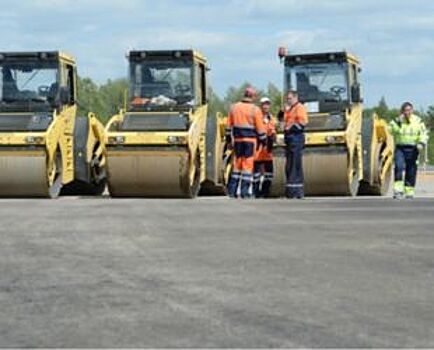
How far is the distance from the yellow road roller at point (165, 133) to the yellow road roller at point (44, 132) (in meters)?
1.11

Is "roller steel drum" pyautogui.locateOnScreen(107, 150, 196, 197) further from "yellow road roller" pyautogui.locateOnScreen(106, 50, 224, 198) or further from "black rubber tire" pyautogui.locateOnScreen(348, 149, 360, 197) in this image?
"black rubber tire" pyautogui.locateOnScreen(348, 149, 360, 197)

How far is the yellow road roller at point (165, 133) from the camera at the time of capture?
19797 millimetres

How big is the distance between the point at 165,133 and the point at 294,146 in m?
2.32

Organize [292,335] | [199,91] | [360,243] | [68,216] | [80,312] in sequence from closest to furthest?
[292,335]
[80,312]
[360,243]
[68,216]
[199,91]

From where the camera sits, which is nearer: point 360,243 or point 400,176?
point 360,243

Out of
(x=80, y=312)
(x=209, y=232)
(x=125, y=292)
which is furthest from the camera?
(x=209, y=232)

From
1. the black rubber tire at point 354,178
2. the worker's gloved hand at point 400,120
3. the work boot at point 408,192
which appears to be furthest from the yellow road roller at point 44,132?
the work boot at point 408,192

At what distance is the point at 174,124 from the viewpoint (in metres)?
20.2

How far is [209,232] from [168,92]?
964cm

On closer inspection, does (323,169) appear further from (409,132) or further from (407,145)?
(409,132)

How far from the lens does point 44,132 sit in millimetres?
20172

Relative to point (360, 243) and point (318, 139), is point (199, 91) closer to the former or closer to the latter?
point (318, 139)

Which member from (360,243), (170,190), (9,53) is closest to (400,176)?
(170,190)

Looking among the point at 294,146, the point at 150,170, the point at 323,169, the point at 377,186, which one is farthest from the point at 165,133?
the point at 377,186
